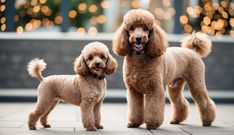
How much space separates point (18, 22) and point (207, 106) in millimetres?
6486

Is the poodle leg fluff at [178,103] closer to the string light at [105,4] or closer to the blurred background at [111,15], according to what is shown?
the blurred background at [111,15]

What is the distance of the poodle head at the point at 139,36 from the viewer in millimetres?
6461

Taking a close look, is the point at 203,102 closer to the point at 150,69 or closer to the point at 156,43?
the point at 150,69

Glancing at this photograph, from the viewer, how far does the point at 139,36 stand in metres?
6.38

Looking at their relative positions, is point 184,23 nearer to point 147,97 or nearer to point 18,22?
point 18,22

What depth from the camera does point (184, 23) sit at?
494 inches

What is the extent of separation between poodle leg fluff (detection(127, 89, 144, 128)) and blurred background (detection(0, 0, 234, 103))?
14.4 ft

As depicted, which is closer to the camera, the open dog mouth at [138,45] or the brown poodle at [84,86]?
the brown poodle at [84,86]

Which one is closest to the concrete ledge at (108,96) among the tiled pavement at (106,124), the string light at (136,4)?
the tiled pavement at (106,124)

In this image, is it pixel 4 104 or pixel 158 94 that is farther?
pixel 4 104

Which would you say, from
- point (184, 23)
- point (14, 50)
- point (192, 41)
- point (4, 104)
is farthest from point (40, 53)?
point (192, 41)

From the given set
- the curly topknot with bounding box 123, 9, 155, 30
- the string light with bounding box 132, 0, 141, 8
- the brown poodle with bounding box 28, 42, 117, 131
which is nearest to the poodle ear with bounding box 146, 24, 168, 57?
the curly topknot with bounding box 123, 9, 155, 30

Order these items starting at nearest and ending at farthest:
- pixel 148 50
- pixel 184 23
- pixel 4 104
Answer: pixel 148 50 → pixel 4 104 → pixel 184 23

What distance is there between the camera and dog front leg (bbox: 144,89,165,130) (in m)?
6.65
